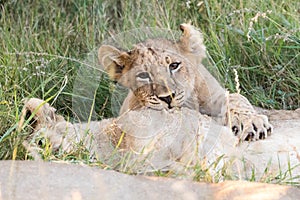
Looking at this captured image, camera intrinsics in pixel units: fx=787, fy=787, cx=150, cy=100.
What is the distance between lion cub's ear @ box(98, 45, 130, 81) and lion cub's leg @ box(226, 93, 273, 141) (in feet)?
2.00

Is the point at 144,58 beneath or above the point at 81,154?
above

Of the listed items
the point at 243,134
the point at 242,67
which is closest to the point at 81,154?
the point at 243,134

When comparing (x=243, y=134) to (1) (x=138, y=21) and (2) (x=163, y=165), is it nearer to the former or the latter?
(2) (x=163, y=165)

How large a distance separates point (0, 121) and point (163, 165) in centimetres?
84

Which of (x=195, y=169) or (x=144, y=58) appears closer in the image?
(x=195, y=169)

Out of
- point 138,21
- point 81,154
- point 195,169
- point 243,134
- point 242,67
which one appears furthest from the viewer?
point 138,21

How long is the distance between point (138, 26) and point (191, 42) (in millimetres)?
1321

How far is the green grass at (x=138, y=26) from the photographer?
15.2ft

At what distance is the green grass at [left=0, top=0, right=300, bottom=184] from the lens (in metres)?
4.63

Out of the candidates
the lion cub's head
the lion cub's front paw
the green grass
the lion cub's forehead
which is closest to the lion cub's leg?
the lion cub's front paw

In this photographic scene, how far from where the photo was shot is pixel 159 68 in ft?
12.4

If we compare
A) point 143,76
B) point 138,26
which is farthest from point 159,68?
point 138,26

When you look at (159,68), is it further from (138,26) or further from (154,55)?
(138,26)

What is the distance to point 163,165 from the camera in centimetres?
340
